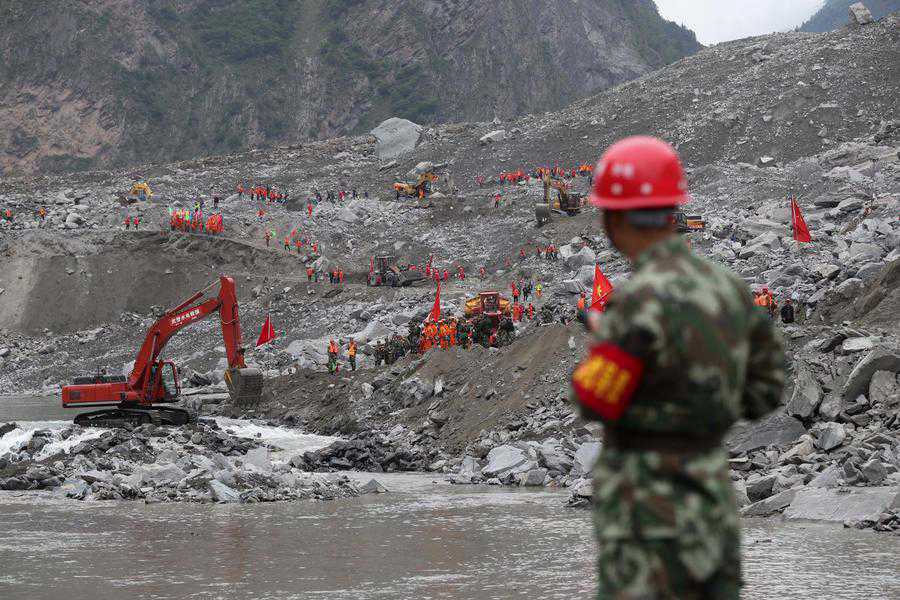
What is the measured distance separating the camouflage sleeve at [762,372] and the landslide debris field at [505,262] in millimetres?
9755

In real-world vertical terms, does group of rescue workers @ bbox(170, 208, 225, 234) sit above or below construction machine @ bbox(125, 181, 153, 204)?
below

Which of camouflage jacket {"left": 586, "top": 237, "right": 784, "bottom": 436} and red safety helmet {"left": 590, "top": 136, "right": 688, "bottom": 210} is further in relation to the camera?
red safety helmet {"left": 590, "top": 136, "right": 688, "bottom": 210}

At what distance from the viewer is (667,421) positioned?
2645 millimetres

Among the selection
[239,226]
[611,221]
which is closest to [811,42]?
[239,226]

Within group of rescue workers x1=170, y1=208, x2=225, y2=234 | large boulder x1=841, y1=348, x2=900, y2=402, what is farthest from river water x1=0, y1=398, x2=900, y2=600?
group of rescue workers x1=170, y1=208, x2=225, y2=234

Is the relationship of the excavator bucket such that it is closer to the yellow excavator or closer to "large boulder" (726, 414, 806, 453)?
"large boulder" (726, 414, 806, 453)

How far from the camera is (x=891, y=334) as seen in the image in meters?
18.1

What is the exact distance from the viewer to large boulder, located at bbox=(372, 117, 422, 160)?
79125 millimetres

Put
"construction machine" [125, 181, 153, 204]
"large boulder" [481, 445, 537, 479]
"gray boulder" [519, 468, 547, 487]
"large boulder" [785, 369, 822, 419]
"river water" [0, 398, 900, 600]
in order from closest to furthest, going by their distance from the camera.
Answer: "river water" [0, 398, 900, 600] < "large boulder" [785, 369, 822, 419] < "gray boulder" [519, 468, 547, 487] < "large boulder" [481, 445, 537, 479] < "construction machine" [125, 181, 153, 204]

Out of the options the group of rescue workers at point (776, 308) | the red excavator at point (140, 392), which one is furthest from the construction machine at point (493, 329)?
the red excavator at point (140, 392)

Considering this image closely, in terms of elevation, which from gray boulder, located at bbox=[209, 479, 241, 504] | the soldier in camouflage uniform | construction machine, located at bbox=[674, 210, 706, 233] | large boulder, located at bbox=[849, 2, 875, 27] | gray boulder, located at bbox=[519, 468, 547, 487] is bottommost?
gray boulder, located at bbox=[519, 468, 547, 487]

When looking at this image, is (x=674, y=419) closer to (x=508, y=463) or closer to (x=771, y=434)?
(x=771, y=434)

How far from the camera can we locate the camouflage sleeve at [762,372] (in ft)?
9.48

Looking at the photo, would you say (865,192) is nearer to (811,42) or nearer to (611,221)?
(811,42)
